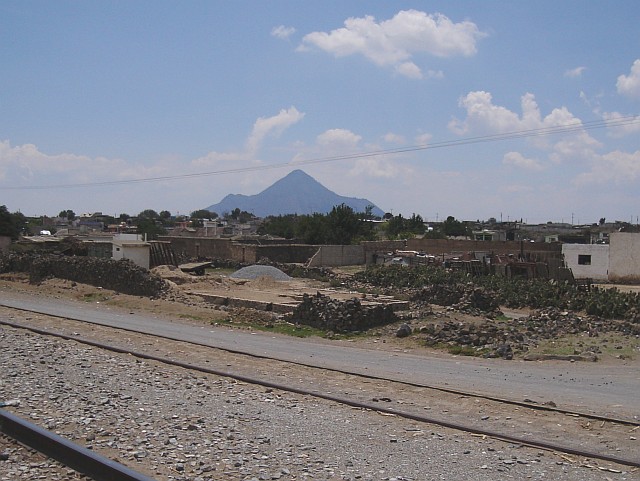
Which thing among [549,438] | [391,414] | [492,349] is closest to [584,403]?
[549,438]

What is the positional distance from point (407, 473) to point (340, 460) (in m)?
0.83

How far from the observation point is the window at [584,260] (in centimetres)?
5369

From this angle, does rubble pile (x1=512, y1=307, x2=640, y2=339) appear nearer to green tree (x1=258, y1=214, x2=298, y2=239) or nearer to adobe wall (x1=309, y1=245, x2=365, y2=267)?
adobe wall (x1=309, y1=245, x2=365, y2=267)

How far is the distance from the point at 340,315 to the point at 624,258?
1375 inches

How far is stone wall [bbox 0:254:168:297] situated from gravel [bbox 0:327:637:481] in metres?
20.0

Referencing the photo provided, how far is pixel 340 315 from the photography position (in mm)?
24016

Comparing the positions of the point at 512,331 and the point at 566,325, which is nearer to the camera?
the point at 512,331

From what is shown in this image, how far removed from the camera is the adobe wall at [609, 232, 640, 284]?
50781 mm

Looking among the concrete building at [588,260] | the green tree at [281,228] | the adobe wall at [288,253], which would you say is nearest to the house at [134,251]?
the adobe wall at [288,253]

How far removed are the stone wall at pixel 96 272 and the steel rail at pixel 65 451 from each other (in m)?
23.6

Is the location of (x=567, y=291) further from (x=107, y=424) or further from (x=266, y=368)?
(x=107, y=424)

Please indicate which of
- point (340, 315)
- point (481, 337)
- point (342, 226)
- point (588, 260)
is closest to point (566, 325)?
point (481, 337)

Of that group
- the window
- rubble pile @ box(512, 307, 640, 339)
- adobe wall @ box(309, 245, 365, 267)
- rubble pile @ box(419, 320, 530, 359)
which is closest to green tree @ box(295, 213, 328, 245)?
adobe wall @ box(309, 245, 365, 267)

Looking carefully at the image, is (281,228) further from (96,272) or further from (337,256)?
(96,272)
